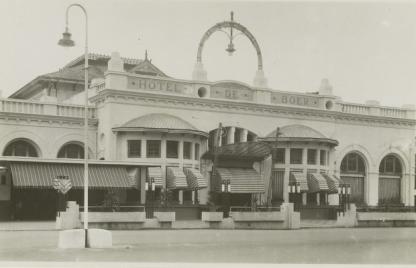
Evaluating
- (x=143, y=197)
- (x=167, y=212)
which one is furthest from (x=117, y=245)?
(x=143, y=197)

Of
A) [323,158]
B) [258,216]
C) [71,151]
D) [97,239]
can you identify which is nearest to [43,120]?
[71,151]

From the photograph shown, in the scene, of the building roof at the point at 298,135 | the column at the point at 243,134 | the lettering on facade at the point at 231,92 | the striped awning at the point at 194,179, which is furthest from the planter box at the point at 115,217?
the building roof at the point at 298,135

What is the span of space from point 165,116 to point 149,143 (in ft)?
7.77

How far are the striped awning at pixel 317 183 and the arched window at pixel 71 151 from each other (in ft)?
45.7

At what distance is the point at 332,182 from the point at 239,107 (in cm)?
732

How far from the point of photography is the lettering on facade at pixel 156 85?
40.9 meters

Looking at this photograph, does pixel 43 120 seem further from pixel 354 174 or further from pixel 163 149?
pixel 354 174

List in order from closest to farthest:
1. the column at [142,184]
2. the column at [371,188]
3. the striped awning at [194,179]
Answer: the column at [142,184]
the striped awning at [194,179]
the column at [371,188]

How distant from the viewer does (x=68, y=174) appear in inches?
1428

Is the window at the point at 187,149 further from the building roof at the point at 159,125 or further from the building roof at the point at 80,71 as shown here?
the building roof at the point at 80,71

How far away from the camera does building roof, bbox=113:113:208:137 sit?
129 ft

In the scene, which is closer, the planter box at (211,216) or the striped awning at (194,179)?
the planter box at (211,216)

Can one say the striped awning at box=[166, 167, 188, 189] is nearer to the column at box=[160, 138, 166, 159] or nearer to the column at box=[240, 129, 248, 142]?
the column at box=[160, 138, 166, 159]

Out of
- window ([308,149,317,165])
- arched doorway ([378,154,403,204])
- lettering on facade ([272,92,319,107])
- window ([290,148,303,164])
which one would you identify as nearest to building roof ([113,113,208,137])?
window ([290,148,303,164])
